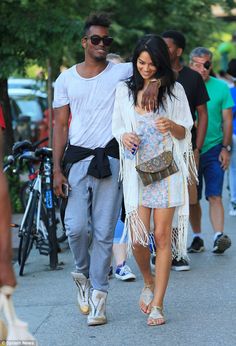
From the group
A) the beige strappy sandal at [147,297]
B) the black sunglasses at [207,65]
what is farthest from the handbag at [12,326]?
the black sunglasses at [207,65]

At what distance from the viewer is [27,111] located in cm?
2158

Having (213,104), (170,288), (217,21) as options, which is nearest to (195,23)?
(217,21)

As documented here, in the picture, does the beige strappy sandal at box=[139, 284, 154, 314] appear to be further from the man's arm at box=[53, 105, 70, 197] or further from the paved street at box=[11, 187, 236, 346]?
the man's arm at box=[53, 105, 70, 197]

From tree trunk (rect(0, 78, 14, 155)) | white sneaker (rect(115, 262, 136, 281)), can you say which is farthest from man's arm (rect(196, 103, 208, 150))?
tree trunk (rect(0, 78, 14, 155))

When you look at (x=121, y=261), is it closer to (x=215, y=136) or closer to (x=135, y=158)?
(x=215, y=136)

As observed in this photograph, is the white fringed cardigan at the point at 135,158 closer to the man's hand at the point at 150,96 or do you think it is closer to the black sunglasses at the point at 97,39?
the man's hand at the point at 150,96

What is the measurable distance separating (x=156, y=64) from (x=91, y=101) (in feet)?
1.69

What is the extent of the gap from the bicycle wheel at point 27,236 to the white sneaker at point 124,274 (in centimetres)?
102

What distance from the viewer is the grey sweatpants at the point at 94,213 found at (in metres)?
6.17

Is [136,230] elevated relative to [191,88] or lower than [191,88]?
lower

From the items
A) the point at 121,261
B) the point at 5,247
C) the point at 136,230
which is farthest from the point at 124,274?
the point at 5,247

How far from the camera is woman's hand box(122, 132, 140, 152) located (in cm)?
589

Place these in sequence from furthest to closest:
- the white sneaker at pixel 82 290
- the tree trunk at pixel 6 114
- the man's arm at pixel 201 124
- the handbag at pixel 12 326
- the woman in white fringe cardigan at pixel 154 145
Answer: the tree trunk at pixel 6 114
the man's arm at pixel 201 124
the white sneaker at pixel 82 290
the woman in white fringe cardigan at pixel 154 145
the handbag at pixel 12 326

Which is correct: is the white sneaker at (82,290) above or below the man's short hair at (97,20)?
below
